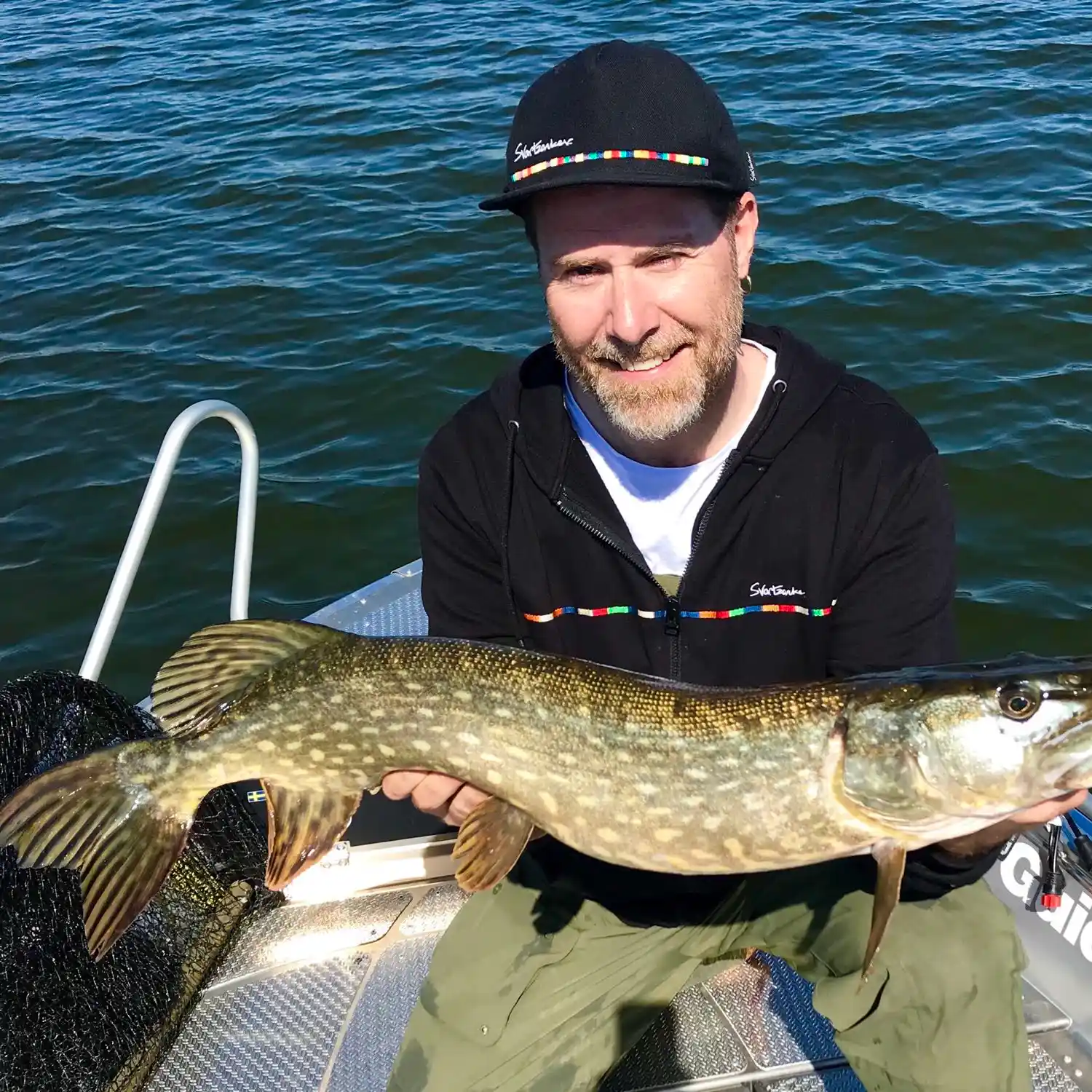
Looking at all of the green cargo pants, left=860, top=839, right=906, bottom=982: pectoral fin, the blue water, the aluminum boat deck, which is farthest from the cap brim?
the blue water

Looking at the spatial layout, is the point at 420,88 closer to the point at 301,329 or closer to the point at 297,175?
the point at 297,175

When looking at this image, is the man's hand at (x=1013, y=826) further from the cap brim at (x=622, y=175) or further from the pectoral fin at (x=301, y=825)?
the cap brim at (x=622, y=175)

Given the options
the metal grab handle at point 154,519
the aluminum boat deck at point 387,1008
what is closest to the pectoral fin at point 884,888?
the aluminum boat deck at point 387,1008

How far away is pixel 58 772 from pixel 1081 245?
25.8 ft

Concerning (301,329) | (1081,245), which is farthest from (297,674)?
(1081,245)

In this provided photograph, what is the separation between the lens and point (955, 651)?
9.05ft

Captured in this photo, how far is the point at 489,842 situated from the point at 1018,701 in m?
1.12

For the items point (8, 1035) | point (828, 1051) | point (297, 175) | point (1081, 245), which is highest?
point (297, 175)

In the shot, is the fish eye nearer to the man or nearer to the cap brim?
the man

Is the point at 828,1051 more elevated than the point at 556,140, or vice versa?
the point at 556,140

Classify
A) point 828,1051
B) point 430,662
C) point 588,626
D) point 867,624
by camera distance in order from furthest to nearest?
point 828,1051, point 588,626, point 867,624, point 430,662

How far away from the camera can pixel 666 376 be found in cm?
273

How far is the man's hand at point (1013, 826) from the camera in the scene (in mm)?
2275

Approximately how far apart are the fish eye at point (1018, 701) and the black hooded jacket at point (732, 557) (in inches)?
20.2
